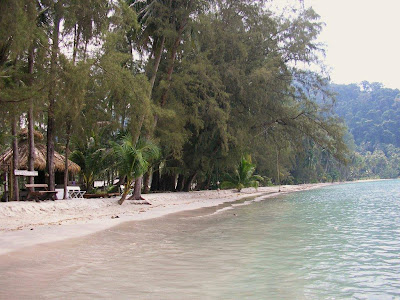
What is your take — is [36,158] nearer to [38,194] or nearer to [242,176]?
[38,194]

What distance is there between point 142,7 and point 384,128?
99.8 m

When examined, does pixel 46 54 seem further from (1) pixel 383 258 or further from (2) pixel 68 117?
(1) pixel 383 258

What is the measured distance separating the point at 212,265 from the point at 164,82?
39.9 feet

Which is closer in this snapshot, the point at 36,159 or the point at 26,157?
the point at 26,157

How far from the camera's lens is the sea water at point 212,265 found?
4195 millimetres

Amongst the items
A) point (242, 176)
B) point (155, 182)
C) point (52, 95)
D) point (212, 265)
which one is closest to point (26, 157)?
point (52, 95)

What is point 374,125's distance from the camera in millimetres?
104250

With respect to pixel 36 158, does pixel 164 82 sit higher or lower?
higher

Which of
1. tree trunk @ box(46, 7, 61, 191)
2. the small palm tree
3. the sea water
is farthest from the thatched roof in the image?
the small palm tree

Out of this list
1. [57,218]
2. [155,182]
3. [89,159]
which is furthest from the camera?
[155,182]

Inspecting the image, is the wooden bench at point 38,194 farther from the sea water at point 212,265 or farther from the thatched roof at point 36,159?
the sea water at point 212,265

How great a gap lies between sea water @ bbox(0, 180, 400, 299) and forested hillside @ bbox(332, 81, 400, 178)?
83778 millimetres

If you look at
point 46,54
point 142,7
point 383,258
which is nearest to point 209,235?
point 383,258

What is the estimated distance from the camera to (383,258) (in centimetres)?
592
